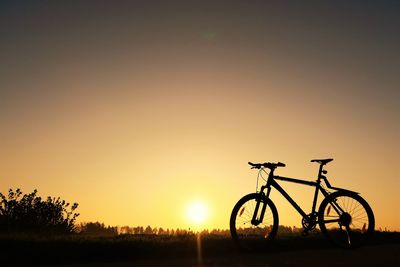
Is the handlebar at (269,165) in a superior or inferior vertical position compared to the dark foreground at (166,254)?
superior

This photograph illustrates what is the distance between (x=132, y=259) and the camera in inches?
412

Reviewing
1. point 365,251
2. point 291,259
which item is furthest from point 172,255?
point 365,251

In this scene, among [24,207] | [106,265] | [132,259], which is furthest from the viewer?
[24,207]

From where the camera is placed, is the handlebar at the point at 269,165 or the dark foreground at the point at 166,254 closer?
the dark foreground at the point at 166,254

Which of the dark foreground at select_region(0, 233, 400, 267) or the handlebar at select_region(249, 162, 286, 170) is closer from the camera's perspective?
the dark foreground at select_region(0, 233, 400, 267)

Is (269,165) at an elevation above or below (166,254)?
above

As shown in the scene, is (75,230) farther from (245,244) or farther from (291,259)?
(291,259)

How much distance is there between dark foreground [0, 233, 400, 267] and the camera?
30.8 ft

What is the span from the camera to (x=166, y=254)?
10.8 metres

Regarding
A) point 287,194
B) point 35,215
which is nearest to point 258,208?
point 287,194

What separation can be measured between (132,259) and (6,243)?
281 centimetres

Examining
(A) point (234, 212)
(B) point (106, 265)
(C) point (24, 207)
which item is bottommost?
(B) point (106, 265)

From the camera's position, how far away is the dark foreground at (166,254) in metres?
9.38

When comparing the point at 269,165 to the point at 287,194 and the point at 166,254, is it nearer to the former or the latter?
the point at 287,194
